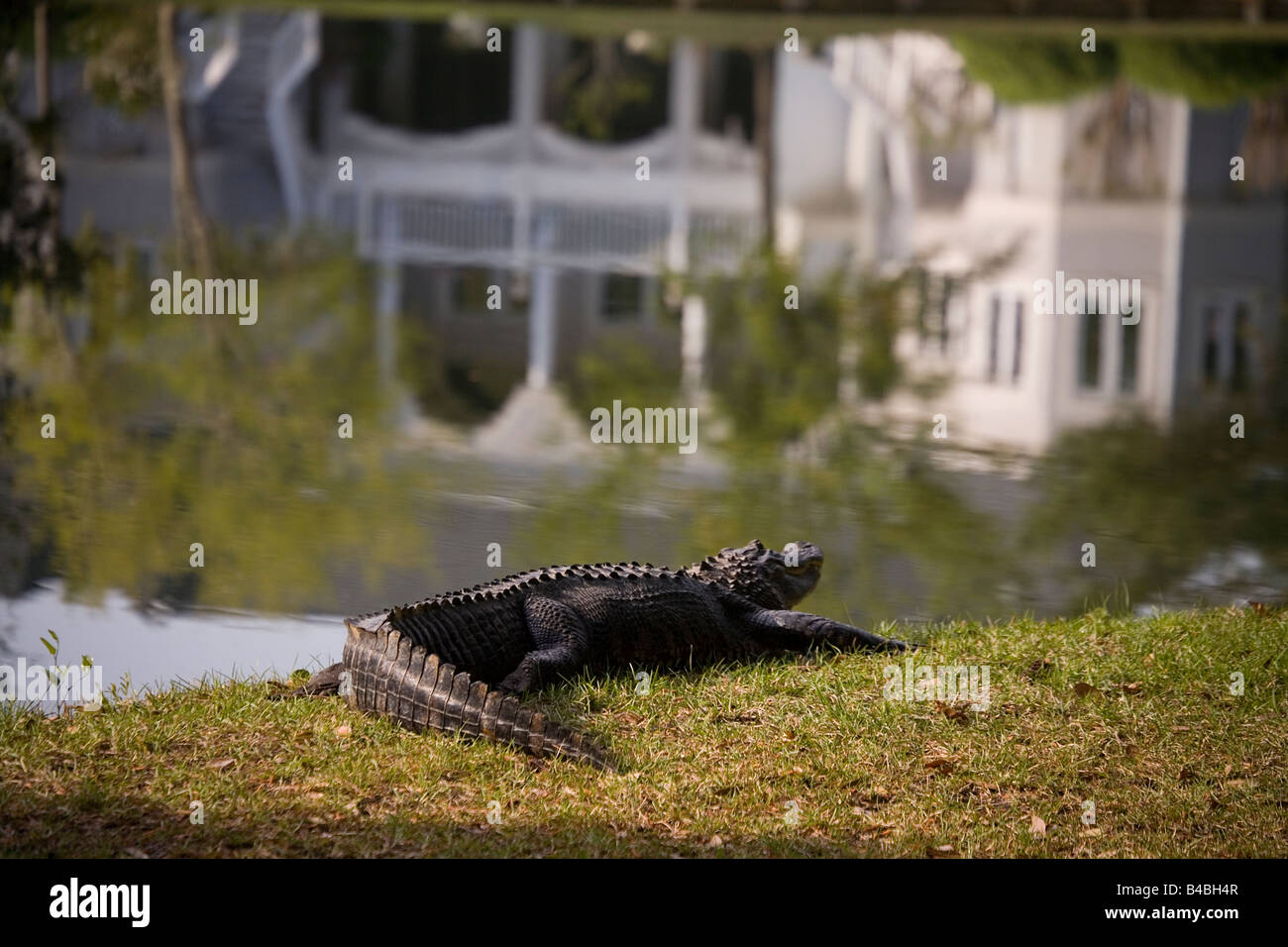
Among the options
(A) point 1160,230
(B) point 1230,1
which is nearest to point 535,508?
(A) point 1160,230

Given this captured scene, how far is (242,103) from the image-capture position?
22.4 metres

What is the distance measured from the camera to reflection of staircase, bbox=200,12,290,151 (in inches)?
878

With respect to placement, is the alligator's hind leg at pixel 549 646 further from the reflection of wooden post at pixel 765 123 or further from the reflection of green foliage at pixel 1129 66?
the reflection of green foliage at pixel 1129 66

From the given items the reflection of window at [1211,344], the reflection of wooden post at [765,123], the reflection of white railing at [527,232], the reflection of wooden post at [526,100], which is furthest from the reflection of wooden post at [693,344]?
the reflection of wooden post at [526,100]

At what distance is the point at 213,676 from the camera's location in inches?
212

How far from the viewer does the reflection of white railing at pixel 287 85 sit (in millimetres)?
22266

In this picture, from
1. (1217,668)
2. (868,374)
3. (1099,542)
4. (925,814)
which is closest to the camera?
(925,814)

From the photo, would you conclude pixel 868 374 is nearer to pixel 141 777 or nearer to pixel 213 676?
pixel 213 676

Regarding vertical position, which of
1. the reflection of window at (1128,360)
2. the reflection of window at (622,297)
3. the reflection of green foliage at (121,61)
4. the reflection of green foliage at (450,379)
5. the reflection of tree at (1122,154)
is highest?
the reflection of green foliage at (121,61)

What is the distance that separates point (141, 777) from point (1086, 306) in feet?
43.3

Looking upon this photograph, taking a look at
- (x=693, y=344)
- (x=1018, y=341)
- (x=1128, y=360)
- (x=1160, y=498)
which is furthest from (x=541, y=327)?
(x=1160, y=498)

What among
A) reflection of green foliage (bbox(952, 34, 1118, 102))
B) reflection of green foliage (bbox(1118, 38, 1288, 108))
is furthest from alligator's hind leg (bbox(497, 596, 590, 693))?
reflection of green foliage (bbox(952, 34, 1118, 102))

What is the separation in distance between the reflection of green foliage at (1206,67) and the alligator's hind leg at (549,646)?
1735 centimetres

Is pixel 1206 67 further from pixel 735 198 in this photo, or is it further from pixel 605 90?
pixel 605 90
